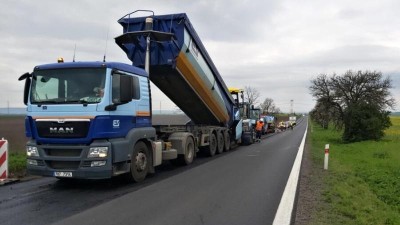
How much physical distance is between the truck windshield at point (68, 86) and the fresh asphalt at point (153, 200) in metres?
2.03

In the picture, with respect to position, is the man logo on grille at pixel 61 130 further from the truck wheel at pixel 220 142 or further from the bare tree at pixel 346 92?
the bare tree at pixel 346 92

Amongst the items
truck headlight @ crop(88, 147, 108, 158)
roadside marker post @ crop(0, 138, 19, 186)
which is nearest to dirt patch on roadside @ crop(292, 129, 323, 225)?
truck headlight @ crop(88, 147, 108, 158)

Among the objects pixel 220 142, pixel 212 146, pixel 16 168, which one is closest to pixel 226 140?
pixel 220 142

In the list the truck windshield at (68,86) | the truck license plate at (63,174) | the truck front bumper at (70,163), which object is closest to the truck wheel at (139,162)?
the truck front bumper at (70,163)

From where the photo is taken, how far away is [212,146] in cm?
1845

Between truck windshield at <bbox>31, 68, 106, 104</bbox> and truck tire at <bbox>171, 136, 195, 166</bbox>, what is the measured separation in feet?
18.5

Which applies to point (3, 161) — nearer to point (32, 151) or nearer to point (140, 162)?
point (32, 151)

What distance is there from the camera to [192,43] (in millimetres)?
14375

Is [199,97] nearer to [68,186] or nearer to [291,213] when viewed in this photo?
[68,186]

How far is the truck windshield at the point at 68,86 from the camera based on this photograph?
30.1ft

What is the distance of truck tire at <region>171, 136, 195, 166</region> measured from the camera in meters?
14.4

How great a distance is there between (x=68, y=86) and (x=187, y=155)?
6233mm

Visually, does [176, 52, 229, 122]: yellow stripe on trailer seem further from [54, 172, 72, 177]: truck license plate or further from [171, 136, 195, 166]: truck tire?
[54, 172, 72, 177]: truck license plate

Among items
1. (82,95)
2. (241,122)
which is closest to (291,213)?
(82,95)
